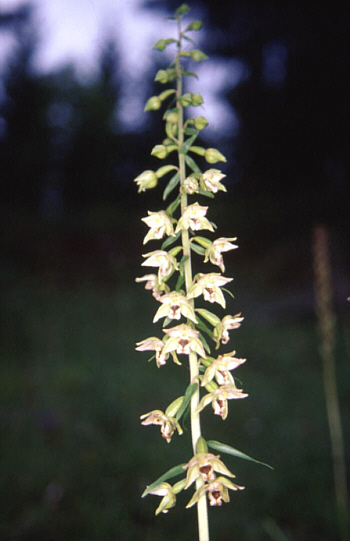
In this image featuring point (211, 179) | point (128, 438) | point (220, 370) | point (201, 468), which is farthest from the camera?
point (128, 438)

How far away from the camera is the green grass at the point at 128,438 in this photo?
313cm

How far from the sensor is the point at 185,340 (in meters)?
1.53

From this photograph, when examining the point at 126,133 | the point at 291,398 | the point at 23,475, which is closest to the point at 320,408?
the point at 291,398

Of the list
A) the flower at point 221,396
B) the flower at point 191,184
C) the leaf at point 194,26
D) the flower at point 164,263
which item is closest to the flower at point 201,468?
the flower at point 221,396

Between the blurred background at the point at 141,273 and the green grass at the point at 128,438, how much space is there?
0.02 metres

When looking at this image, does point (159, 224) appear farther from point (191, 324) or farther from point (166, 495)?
point (166, 495)

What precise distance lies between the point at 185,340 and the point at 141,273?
10971 millimetres

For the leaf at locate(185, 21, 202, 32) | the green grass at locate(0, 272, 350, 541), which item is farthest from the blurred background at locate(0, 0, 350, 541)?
the leaf at locate(185, 21, 202, 32)

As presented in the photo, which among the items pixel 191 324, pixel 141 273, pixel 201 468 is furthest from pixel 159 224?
pixel 141 273

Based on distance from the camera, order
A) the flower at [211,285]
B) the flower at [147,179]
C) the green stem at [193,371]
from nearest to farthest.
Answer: the green stem at [193,371]
the flower at [211,285]
the flower at [147,179]

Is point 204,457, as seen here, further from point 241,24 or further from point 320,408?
point 241,24

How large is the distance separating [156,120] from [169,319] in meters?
20.6

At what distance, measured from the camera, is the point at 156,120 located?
21.1m

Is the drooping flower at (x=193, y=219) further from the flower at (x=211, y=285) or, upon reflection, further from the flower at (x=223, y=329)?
the flower at (x=223, y=329)
